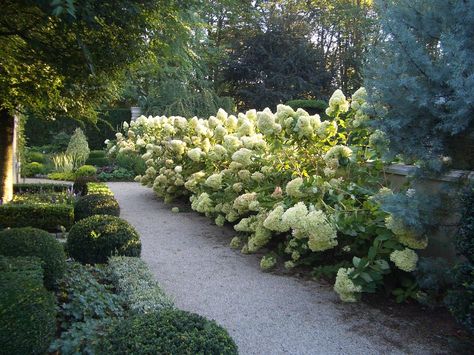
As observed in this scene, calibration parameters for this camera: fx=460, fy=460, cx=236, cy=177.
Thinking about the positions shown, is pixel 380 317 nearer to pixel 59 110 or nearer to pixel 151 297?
pixel 151 297

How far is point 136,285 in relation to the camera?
12.1ft

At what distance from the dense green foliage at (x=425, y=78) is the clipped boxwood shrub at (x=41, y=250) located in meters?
2.79

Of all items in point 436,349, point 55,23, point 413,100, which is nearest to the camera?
point 413,100

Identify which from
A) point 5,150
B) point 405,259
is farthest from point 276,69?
point 405,259

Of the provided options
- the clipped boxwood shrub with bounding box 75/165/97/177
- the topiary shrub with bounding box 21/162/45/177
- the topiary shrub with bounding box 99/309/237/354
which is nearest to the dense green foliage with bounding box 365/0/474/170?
the topiary shrub with bounding box 99/309/237/354

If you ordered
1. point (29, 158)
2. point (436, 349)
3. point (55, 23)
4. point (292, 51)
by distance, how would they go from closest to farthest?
1. point (436, 349)
2. point (55, 23)
3. point (29, 158)
4. point (292, 51)

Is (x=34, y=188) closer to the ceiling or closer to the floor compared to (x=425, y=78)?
closer to the floor

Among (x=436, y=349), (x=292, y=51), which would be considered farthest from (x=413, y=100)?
(x=292, y=51)

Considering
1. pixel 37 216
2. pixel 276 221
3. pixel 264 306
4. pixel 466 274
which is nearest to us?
pixel 466 274

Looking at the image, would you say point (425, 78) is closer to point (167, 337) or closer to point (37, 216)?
point (167, 337)

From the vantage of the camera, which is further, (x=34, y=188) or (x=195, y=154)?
(x=34, y=188)

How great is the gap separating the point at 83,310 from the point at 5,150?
204 inches

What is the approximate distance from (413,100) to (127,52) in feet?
8.23

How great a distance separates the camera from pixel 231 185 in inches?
264
